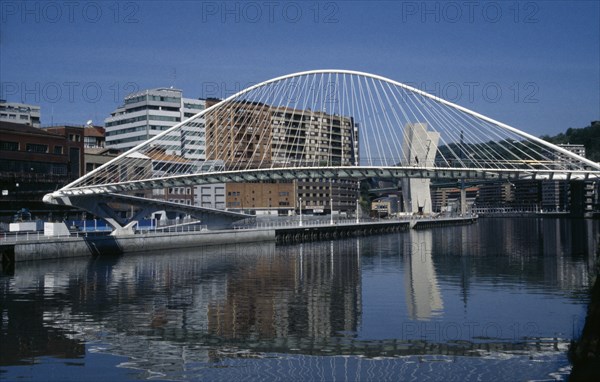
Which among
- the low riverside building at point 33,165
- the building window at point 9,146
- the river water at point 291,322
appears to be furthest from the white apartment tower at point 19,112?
the river water at point 291,322

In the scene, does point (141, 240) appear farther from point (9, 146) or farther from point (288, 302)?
point (288, 302)

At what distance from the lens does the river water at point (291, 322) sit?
885 inches

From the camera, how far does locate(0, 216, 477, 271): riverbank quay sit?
189 ft

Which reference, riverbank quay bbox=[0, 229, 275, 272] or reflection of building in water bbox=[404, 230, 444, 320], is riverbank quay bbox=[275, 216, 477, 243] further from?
reflection of building in water bbox=[404, 230, 444, 320]

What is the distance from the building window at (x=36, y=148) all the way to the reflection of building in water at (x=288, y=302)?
40.7 meters

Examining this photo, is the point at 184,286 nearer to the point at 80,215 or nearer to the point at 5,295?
the point at 5,295

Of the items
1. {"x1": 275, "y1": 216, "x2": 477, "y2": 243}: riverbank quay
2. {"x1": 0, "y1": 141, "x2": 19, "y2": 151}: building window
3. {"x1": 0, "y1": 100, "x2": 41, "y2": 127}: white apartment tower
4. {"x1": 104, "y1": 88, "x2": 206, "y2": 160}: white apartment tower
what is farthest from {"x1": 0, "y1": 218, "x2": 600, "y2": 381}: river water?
{"x1": 0, "y1": 100, "x2": 41, "y2": 127}: white apartment tower

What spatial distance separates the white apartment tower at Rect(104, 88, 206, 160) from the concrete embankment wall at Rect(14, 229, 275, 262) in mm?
62513

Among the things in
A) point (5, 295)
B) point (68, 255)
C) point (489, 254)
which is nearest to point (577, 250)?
point (489, 254)

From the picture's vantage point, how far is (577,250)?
71.8 meters

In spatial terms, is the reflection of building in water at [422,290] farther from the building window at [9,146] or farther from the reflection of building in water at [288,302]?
the building window at [9,146]

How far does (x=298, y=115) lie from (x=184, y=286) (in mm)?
122586

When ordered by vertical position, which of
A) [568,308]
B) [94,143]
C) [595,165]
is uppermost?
[94,143]

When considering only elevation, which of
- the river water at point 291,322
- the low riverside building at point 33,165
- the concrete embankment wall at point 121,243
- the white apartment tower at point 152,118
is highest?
the white apartment tower at point 152,118
